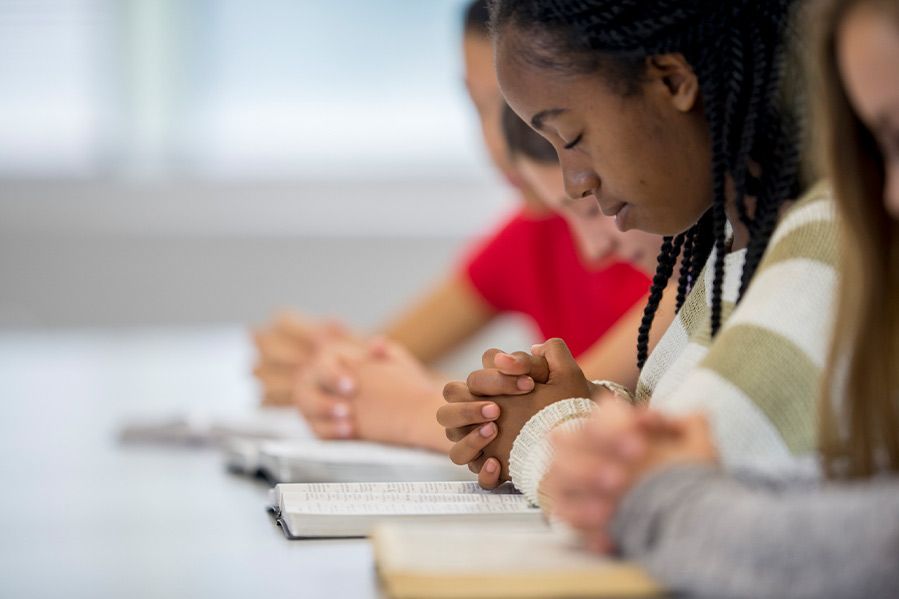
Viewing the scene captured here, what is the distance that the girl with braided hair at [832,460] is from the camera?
0.48 m

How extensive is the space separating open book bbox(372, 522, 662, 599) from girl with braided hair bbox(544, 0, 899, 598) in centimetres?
1

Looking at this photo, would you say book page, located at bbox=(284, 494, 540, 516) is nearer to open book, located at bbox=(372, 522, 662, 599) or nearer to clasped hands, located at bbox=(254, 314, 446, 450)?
open book, located at bbox=(372, 522, 662, 599)

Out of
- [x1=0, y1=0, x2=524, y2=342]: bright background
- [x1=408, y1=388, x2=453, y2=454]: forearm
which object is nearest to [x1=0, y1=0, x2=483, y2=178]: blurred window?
[x1=0, y1=0, x2=524, y2=342]: bright background

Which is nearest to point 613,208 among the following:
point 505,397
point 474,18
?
point 505,397

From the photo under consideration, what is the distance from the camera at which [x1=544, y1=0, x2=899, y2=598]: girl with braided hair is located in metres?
0.48

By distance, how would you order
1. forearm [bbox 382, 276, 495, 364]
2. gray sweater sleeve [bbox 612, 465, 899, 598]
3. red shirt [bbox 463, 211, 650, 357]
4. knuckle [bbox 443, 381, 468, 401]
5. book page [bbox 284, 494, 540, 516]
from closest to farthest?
gray sweater sleeve [bbox 612, 465, 899, 598] → book page [bbox 284, 494, 540, 516] → knuckle [bbox 443, 381, 468, 401] → red shirt [bbox 463, 211, 650, 357] → forearm [bbox 382, 276, 495, 364]

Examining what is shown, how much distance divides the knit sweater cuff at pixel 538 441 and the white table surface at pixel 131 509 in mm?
106

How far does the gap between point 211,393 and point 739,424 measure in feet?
3.81

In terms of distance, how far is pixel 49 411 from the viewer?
4.74ft

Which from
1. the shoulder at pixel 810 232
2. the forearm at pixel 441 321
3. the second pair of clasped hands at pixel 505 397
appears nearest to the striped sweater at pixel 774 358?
the shoulder at pixel 810 232

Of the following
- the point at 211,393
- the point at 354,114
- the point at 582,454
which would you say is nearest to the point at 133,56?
the point at 354,114

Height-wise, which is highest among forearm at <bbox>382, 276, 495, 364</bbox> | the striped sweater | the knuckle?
the striped sweater

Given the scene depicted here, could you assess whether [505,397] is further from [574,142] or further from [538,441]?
[574,142]

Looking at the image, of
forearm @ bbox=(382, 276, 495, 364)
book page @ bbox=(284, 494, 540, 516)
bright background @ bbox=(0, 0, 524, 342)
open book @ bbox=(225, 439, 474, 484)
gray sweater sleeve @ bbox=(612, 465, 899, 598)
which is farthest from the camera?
bright background @ bbox=(0, 0, 524, 342)
